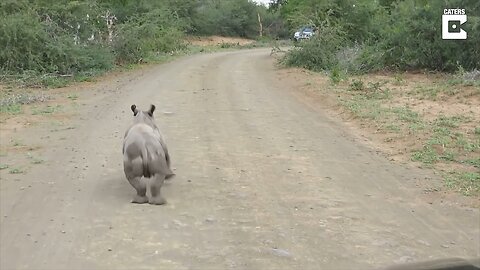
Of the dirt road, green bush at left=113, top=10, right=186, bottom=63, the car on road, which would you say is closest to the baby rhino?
the dirt road

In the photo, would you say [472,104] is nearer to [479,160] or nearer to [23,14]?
[479,160]

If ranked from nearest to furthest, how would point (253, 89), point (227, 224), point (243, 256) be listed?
1. point (243, 256)
2. point (227, 224)
3. point (253, 89)

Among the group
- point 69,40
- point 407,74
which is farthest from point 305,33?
point 69,40

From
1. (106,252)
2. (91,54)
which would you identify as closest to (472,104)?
(106,252)

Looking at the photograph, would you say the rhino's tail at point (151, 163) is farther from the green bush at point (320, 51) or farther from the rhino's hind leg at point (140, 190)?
the green bush at point (320, 51)

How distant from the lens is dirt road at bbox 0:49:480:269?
200 inches

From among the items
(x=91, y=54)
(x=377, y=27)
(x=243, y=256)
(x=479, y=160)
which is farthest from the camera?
(x=377, y=27)

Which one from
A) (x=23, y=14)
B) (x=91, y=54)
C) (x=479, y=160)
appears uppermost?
(x=23, y=14)

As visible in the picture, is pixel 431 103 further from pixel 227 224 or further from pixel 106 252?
pixel 106 252

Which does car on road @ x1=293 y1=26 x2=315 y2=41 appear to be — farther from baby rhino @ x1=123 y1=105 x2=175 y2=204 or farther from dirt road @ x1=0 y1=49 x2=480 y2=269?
baby rhino @ x1=123 y1=105 x2=175 y2=204

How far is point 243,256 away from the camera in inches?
199

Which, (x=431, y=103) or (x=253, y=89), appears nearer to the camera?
(x=431, y=103)

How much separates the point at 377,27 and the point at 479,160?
15.6m

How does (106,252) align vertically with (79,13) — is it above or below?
below
